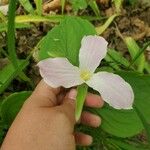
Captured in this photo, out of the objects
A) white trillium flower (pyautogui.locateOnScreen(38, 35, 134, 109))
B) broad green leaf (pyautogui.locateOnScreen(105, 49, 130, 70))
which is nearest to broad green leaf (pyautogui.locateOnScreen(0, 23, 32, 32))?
broad green leaf (pyautogui.locateOnScreen(105, 49, 130, 70))

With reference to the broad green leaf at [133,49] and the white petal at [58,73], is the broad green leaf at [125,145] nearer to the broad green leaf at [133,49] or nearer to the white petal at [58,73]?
the broad green leaf at [133,49]

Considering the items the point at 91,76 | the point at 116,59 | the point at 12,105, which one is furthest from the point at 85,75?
the point at 116,59

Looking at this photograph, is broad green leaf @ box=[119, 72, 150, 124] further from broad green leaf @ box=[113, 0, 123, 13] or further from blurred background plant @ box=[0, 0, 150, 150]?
broad green leaf @ box=[113, 0, 123, 13]

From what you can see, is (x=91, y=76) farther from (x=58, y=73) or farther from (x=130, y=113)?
(x=130, y=113)

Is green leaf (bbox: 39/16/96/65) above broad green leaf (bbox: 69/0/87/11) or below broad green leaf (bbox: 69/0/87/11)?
above

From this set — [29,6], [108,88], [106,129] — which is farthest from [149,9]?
[108,88]
